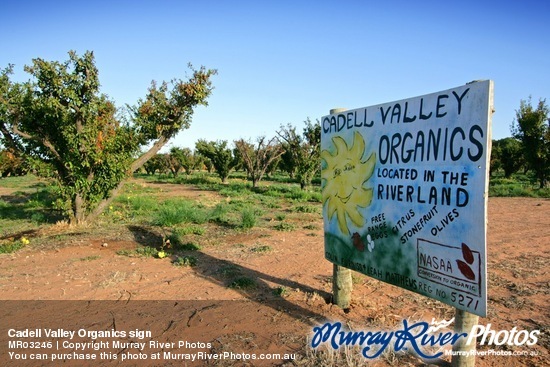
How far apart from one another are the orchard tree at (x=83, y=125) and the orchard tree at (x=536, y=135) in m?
19.4

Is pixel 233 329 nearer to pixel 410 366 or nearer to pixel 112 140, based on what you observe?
pixel 410 366

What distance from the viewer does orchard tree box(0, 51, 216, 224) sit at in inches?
365

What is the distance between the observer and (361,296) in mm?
4965

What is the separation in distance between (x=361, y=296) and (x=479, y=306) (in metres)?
2.41

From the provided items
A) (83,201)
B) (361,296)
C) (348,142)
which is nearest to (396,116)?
(348,142)

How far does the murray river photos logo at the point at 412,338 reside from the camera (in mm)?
3502

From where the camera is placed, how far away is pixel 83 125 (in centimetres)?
968

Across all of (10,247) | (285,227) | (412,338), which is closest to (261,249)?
(285,227)

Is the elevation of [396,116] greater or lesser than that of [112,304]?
greater

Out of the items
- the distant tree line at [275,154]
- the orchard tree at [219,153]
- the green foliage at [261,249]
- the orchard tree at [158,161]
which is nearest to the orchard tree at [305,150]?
the distant tree line at [275,154]
